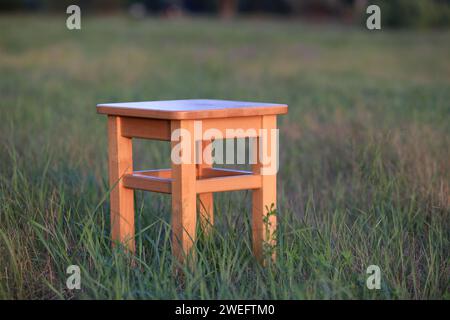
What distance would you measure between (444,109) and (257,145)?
16.7 feet

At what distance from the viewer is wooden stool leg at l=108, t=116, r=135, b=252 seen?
4023mm

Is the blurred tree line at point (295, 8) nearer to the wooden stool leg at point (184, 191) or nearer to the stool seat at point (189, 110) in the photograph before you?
the stool seat at point (189, 110)

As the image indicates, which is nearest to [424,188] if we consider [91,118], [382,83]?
[91,118]

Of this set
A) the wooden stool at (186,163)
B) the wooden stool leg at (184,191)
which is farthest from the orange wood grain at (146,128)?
the wooden stool leg at (184,191)

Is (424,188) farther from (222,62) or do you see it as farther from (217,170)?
(222,62)

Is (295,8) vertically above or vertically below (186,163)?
above

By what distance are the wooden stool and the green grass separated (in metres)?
A: 0.10

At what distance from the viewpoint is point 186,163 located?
12.1 ft

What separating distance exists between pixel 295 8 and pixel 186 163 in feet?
117

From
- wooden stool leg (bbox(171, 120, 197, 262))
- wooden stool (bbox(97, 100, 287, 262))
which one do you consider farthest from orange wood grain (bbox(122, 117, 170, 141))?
wooden stool leg (bbox(171, 120, 197, 262))

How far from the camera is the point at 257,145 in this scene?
405 cm

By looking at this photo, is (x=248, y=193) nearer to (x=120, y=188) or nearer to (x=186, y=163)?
(x=120, y=188)

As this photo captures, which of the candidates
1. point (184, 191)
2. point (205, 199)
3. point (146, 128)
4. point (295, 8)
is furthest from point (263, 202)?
point (295, 8)

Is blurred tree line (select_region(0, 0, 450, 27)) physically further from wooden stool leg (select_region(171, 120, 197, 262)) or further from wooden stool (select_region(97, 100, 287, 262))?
wooden stool leg (select_region(171, 120, 197, 262))
